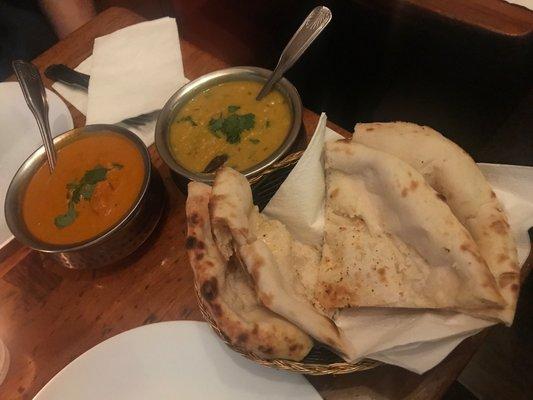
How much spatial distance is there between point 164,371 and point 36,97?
2.93ft

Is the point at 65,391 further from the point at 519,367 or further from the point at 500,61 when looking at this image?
the point at 519,367

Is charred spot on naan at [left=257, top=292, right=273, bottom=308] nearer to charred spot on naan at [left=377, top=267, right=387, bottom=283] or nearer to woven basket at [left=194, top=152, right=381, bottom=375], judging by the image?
woven basket at [left=194, top=152, right=381, bottom=375]

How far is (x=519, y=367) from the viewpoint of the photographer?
1786mm

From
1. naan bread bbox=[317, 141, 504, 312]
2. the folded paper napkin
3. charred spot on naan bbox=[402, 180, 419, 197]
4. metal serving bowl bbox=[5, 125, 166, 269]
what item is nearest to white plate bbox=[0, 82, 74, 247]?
the folded paper napkin

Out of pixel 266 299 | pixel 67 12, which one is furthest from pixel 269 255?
pixel 67 12

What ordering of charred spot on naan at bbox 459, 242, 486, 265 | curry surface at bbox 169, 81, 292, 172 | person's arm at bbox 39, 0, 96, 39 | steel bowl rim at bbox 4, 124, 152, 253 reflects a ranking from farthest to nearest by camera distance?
person's arm at bbox 39, 0, 96, 39 → curry surface at bbox 169, 81, 292, 172 → steel bowl rim at bbox 4, 124, 152, 253 → charred spot on naan at bbox 459, 242, 486, 265

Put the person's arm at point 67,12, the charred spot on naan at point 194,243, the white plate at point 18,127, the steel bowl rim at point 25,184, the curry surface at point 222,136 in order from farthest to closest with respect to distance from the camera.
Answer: the person's arm at point 67,12 < the white plate at point 18,127 < the curry surface at point 222,136 < the steel bowl rim at point 25,184 < the charred spot on naan at point 194,243

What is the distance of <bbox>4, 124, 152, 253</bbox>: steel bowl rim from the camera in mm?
1108

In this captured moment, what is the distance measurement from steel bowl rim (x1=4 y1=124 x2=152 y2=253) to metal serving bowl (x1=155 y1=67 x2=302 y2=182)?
66 millimetres

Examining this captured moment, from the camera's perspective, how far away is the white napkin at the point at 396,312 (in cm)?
84

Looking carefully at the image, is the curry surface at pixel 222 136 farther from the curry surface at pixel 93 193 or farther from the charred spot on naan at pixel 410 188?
the charred spot on naan at pixel 410 188

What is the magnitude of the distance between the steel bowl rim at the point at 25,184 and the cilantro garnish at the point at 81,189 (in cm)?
7

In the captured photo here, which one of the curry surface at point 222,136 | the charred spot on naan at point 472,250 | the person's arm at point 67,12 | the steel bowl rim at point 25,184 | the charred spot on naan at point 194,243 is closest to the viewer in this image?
the charred spot on naan at point 472,250

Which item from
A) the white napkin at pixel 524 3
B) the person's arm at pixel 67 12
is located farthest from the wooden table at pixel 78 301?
the person's arm at pixel 67 12
